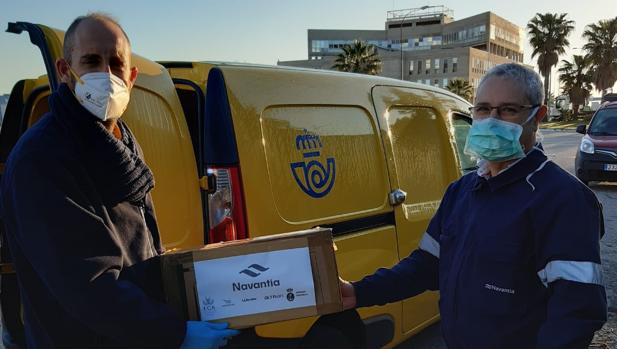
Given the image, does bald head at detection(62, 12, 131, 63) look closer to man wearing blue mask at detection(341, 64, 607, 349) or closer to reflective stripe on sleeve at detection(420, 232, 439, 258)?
man wearing blue mask at detection(341, 64, 607, 349)

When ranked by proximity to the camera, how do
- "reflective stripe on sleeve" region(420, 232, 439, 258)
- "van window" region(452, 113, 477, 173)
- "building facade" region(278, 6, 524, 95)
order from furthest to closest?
"building facade" region(278, 6, 524, 95)
"van window" region(452, 113, 477, 173)
"reflective stripe on sleeve" region(420, 232, 439, 258)

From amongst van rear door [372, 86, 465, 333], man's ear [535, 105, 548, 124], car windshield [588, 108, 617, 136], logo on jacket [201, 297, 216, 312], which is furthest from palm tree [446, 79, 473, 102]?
logo on jacket [201, 297, 216, 312]

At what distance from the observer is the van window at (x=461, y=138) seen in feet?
12.7

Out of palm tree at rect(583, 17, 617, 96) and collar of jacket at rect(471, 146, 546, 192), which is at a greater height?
palm tree at rect(583, 17, 617, 96)

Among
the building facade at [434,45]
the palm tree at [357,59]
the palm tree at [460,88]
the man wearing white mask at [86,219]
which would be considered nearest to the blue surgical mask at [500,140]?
the man wearing white mask at [86,219]

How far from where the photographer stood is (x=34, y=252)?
4.55 feet

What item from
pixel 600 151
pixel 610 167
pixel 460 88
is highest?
pixel 460 88

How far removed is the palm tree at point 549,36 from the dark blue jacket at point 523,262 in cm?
5987

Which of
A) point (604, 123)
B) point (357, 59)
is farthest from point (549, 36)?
point (604, 123)

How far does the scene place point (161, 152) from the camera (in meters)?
2.19

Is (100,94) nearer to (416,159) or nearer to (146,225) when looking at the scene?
(146,225)

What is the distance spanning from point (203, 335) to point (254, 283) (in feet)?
0.81

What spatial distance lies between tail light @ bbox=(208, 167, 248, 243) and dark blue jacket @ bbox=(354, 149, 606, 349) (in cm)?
89

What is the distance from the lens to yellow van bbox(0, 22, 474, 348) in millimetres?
2205
